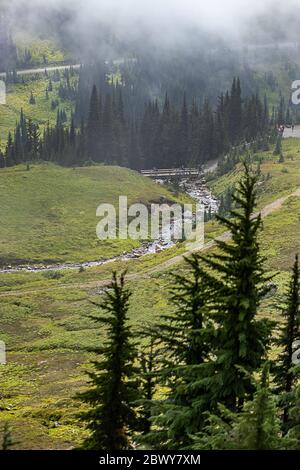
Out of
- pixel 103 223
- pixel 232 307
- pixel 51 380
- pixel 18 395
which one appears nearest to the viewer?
pixel 232 307

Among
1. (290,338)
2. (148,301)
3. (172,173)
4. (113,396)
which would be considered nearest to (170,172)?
(172,173)

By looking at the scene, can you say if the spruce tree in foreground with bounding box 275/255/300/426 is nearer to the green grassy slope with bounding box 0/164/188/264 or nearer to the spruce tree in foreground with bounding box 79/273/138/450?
the spruce tree in foreground with bounding box 79/273/138/450

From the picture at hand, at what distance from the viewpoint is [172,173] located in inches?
7534

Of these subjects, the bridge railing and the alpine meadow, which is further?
the bridge railing

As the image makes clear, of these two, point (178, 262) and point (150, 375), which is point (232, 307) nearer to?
point (150, 375)

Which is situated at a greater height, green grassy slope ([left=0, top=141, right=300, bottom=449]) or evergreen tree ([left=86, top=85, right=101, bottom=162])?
evergreen tree ([left=86, top=85, right=101, bottom=162])

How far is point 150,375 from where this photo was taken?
2094cm

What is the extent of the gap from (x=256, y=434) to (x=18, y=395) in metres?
40.2

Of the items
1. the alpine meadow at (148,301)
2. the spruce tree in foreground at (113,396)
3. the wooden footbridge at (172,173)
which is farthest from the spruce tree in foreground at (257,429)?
the wooden footbridge at (172,173)

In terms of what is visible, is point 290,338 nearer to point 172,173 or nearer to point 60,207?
point 60,207

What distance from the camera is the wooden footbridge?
186 m

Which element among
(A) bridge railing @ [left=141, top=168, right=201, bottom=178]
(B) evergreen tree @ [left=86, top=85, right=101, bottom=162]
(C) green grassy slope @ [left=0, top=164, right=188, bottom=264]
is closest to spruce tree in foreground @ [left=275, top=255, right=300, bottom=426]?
(C) green grassy slope @ [left=0, top=164, right=188, bottom=264]
